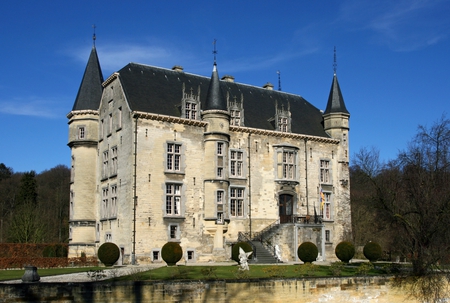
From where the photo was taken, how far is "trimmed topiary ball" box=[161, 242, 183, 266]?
31.0 m

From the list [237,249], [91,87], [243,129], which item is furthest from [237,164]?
[91,87]

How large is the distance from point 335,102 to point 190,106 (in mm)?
12895

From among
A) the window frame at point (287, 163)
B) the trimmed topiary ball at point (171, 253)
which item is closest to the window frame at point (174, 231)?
the trimmed topiary ball at point (171, 253)

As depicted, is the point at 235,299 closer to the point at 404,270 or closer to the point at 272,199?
the point at 404,270

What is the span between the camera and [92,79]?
39625 millimetres

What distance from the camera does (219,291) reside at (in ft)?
65.2

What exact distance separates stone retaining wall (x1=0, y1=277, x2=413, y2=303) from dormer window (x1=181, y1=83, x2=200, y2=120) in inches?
658

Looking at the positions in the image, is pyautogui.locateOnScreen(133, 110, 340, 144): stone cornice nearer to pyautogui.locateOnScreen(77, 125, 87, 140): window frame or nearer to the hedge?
pyautogui.locateOnScreen(77, 125, 87, 140): window frame

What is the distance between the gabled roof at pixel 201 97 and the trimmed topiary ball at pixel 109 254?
27.7ft

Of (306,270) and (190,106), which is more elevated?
(190,106)

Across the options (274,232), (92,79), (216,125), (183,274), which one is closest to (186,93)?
(216,125)

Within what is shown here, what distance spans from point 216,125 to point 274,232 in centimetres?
823

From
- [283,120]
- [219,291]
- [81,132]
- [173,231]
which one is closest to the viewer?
[219,291]

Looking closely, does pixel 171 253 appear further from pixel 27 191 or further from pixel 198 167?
pixel 27 191
